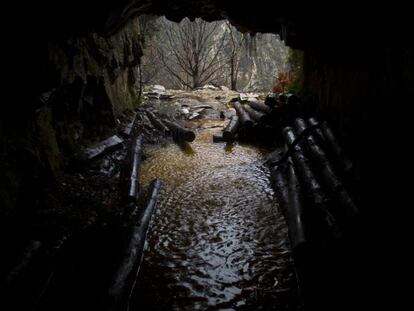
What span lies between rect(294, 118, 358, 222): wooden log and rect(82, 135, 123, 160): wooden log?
13.8 ft

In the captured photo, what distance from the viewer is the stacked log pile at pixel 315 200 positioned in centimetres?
395

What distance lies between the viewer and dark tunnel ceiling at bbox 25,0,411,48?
368 cm

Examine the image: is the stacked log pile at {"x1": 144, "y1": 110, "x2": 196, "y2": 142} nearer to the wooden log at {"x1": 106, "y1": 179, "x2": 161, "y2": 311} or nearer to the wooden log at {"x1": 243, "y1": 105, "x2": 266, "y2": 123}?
the wooden log at {"x1": 243, "y1": 105, "x2": 266, "y2": 123}

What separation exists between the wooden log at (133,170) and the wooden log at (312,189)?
2861 mm

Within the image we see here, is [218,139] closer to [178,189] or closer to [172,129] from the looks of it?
[172,129]

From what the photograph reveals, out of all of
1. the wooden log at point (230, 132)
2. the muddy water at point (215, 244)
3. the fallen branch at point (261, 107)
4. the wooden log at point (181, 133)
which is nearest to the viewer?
the muddy water at point (215, 244)

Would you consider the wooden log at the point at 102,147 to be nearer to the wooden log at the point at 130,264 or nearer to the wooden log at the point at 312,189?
the wooden log at the point at 130,264

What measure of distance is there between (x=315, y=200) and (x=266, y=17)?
4.34 meters

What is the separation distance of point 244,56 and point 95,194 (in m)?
25.8

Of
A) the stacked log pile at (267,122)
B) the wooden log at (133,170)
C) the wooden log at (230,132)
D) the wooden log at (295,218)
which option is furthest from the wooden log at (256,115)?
the wooden log at (295,218)

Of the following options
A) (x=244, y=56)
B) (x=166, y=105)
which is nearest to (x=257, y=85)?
(x=244, y=56)

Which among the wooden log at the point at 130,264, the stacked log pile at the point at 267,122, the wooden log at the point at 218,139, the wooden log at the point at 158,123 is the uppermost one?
the wooden log at the point at 158,123

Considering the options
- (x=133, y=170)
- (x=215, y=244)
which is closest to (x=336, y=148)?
(x=215, y=244)

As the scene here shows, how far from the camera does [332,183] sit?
5.12 m
